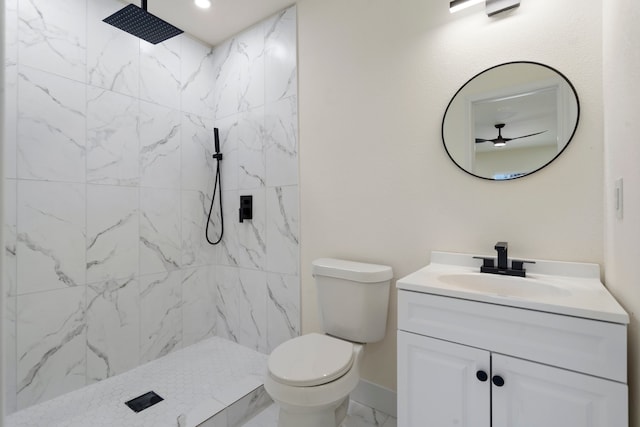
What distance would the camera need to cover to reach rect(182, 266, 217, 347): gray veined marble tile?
7.61 feet

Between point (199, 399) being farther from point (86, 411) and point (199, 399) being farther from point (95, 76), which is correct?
point (95, 76)

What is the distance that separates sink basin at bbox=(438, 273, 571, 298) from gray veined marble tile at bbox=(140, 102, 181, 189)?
194cm

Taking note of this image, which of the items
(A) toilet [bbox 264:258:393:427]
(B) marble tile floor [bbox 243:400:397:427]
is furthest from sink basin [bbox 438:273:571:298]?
(B) marble tile floor [bbox 243:400:397:427]

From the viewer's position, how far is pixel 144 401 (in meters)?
1.70

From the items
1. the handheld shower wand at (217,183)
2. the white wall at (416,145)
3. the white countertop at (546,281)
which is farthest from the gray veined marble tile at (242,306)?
the white countertop at (546,281)

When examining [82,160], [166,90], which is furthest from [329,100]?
[82,160]

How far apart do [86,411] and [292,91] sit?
7.22ft

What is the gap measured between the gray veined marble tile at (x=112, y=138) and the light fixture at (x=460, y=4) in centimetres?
197

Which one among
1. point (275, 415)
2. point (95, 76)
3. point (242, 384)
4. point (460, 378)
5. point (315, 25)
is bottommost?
point (275, 415)

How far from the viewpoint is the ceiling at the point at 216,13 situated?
2.04 meters

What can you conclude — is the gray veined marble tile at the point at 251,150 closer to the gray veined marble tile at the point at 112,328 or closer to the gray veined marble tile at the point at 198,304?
the gray veined marble tile at the point at 198,304

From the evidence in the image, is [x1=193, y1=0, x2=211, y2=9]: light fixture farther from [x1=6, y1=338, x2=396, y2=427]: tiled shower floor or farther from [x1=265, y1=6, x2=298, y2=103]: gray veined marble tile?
[x1=6, y1=338, x2=396, y2=427]: tiled shower floor

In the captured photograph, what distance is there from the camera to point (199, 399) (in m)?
1.71

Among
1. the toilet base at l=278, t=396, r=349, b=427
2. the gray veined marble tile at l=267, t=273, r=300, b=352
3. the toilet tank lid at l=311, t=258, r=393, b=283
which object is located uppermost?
the toilet tank lid at l=311, t=258, r=393, b=283
